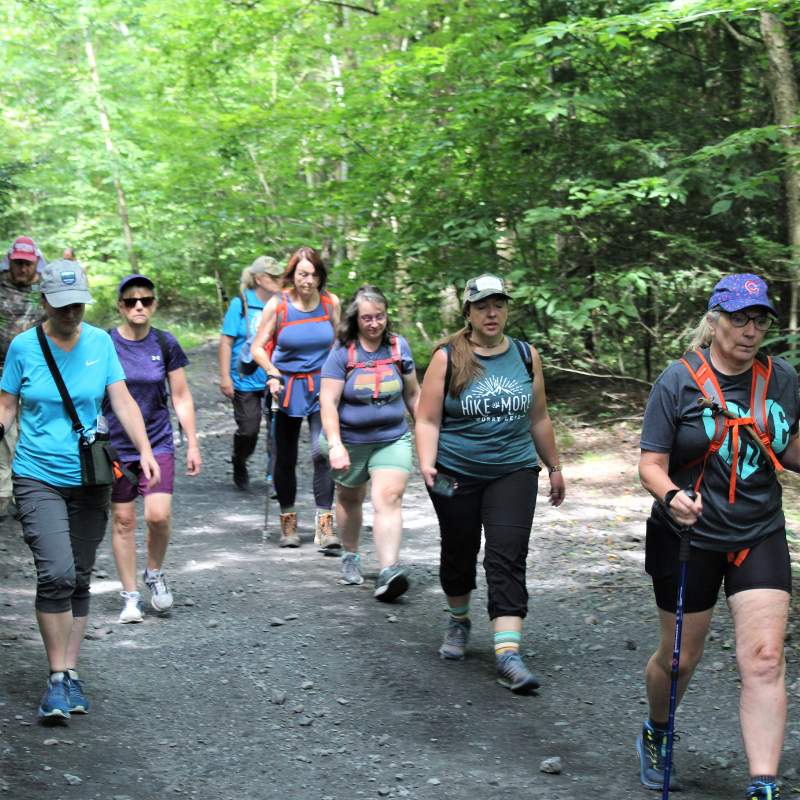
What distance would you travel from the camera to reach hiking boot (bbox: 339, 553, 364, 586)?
8062 mm

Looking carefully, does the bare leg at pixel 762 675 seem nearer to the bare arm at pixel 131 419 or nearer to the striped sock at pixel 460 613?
the striped sock at pixel 460 613

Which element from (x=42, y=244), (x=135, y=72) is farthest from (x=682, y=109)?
(x=42, y=244)

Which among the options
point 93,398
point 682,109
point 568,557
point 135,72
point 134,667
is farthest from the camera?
point 135,72

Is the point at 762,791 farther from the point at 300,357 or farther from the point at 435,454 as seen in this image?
the point at 300,357

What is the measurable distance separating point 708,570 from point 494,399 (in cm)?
193

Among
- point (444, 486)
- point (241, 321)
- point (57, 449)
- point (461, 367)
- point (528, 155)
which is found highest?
point (528, 155)

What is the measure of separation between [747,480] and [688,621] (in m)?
0.59

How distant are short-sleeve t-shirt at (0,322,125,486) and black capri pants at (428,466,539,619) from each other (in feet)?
6.31

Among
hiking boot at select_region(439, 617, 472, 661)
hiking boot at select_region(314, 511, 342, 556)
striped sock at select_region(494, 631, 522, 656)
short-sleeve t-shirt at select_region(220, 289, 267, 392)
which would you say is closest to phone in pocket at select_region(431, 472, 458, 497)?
striped sock at select_region(494, 631, 522, 656)

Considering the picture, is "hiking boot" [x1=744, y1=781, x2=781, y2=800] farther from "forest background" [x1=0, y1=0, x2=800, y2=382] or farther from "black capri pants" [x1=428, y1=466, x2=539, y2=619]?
"forest background" [x1=0, y1=0, x2=800, y2=382]

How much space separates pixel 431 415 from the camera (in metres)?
6.04

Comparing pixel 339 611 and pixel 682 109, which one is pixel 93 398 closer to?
pixel 339 611

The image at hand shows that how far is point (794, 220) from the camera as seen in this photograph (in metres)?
10.3

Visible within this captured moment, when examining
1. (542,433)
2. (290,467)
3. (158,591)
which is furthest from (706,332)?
(290,467)
